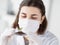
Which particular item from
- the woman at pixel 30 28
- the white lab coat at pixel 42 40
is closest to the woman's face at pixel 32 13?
the woman at pixel 30 28

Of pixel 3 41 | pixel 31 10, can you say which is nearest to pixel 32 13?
pixel 31 10

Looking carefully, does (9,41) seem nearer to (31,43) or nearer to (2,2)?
(31,43)

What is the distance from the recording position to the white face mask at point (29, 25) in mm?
930

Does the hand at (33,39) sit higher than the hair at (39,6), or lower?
lower

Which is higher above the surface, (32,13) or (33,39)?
(32,13)

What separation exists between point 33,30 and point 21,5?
0.62ft

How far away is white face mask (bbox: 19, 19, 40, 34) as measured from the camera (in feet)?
3.05

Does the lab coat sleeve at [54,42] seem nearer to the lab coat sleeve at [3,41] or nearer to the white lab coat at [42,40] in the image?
the white lab coat at [42,40]

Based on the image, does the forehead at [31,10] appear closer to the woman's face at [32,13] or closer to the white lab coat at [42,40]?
the woman's face at [32,13]

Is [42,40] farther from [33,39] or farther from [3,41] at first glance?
[3,41]

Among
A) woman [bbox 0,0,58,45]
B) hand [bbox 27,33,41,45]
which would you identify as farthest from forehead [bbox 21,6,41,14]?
hand [bbox 27,33,41,45]

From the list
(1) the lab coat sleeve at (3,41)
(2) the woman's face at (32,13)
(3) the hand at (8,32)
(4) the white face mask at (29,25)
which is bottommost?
(1) the lab coat sleeve at (3,41)

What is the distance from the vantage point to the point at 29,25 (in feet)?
3.05

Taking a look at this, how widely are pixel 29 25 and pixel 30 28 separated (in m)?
0.02
